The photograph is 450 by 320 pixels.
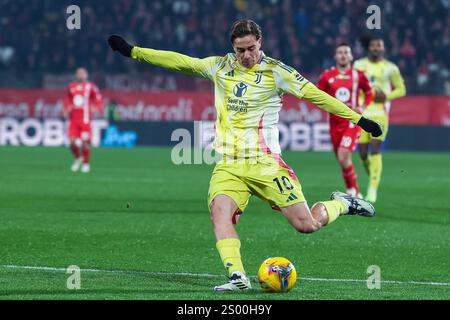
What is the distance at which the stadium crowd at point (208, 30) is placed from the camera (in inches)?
1256

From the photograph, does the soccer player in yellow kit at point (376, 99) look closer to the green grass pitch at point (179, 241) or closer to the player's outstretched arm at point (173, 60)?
the green grass pitch at point (179, 241)

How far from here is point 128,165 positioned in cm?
2342

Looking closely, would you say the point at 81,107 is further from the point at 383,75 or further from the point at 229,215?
the point at 229,215

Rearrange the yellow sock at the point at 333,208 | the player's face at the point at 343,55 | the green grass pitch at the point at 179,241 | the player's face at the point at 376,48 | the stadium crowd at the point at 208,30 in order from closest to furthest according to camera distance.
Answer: the green grass pitch at the point at 179,241 → the yellow sock at the point at 333,208 → the player's face at the point at 343,55 → the player's face at the point at 376,48 → the stadium crowd at the point at 208,30

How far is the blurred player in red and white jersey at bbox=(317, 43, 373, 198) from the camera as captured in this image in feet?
49.9

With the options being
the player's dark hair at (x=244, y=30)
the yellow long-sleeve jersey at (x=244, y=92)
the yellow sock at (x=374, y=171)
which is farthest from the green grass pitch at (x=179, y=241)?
the player's dark hair at (x=244, y=30)

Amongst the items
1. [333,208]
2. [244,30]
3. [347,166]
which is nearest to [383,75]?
[347,166]

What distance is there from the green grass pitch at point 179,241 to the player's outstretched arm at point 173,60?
1573 millimetres

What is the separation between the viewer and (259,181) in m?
8.36

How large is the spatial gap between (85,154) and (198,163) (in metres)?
5.35

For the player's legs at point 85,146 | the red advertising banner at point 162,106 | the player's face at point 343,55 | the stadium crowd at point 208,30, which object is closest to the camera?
the player's face at point 343,55

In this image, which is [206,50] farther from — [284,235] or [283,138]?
[284,235]

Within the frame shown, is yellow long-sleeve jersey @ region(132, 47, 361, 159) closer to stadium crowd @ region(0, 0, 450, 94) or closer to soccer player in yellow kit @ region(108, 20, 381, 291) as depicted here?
soccer player in yellow kit @ region(108, 20, 381, 291)
